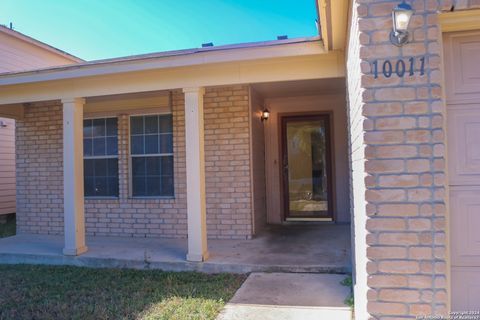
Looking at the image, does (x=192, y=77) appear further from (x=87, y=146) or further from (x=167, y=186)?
(x=87, y=146)

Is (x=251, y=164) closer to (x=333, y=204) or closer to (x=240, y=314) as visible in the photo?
(x=333, y=204)

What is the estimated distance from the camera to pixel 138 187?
7.01m

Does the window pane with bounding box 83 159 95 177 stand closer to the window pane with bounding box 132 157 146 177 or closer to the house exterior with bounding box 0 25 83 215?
the window pane with bounding box 132 157 146 177

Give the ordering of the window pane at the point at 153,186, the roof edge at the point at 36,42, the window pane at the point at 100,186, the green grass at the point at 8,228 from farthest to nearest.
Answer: the roof edge at the point at 36,42 → the green grass at the point at 8,228 → the window pane at the point at 100,186 → the window pane at the point at 153,186

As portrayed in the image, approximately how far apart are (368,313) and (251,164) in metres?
4.27

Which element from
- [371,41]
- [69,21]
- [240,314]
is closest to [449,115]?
[371,41]

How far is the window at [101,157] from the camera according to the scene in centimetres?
712

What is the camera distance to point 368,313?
2311 millimetres

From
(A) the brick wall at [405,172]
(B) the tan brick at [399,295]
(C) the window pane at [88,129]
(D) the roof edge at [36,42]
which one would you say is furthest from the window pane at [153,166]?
(D) the roof edge at [36,42]

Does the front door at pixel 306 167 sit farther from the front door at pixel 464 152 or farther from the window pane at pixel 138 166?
the front door at pixel 464 152

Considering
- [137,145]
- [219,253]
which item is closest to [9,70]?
[137,145]

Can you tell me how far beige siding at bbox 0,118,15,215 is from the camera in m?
10.2

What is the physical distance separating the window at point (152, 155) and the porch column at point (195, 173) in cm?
186

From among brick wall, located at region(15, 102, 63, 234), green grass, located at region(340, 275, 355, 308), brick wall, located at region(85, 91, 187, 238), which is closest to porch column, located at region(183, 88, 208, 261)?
brick wall, located at region(85, 91, 187, 238)
